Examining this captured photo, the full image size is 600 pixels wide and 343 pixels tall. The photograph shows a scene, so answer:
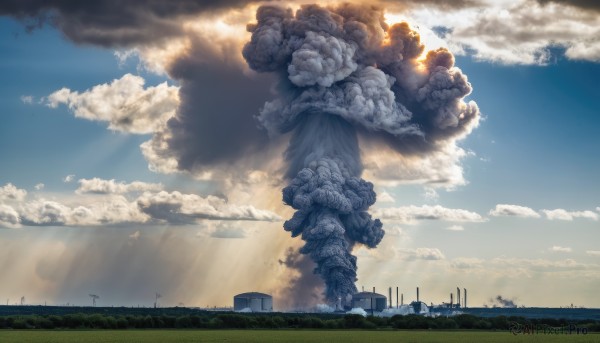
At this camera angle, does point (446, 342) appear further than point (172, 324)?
No

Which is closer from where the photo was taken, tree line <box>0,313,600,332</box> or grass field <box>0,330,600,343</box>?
grass field <box>0,330,600,343</box>

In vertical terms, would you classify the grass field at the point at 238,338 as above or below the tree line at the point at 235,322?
below

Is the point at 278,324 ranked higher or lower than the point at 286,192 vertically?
lower

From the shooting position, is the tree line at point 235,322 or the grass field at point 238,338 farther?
the tree line at point 235,322

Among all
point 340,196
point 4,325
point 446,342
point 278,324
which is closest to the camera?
point 446,342

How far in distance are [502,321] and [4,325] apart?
65378 mm

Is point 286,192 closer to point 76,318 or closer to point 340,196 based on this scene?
point 340,196

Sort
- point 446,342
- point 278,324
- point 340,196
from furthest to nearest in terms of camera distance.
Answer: point 340,196
point 278,324
point 446,342

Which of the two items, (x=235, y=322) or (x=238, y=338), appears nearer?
(x=238, y=338)

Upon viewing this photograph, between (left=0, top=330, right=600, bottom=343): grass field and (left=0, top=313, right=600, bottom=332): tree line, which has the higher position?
(left=0, top=313, right=600, bottom=332): tree line

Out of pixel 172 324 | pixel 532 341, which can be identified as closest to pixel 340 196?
pixel 172 324

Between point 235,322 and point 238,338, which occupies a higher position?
point 235,322

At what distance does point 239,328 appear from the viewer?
126312mm

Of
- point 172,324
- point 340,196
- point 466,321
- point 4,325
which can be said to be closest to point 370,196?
A: point 340,196
